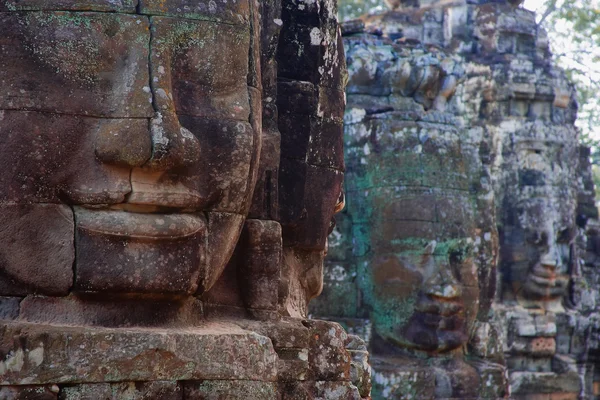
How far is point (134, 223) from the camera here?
15.0 feet

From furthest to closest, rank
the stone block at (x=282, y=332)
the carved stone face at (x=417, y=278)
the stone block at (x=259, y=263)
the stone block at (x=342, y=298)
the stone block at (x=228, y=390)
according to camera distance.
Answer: the stone block at (x=342, y=298), the carved stone face at (x=417, y=278), the stone block at (x=259, y=263), the stone block at (x=282, y=332), the stone block at (x=228, y=390)

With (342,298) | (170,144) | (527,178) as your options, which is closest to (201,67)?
(170,144)

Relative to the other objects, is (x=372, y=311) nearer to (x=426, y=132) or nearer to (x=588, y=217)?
(x=426, y=132)

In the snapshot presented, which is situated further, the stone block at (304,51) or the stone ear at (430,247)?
the stone ear at (430,247)

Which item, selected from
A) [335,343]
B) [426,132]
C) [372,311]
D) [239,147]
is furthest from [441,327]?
[239,147]

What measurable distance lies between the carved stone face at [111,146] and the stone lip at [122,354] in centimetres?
19

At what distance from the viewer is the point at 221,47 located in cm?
487

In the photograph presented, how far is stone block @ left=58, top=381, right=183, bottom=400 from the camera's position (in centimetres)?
438

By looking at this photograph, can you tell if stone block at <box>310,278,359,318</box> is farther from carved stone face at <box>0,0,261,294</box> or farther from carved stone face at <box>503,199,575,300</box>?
carved stone face at <box>0,0,261,294</box>

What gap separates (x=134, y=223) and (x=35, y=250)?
38cm

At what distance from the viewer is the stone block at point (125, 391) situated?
172 inches

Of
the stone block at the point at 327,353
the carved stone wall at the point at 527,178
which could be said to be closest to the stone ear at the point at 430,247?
the carved stone wall at the point at 527,178

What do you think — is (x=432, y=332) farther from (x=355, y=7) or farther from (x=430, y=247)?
(x=355, y=7)

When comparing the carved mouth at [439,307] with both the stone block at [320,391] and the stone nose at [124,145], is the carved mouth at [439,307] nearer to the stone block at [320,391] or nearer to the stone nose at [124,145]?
the stone block at [320,391]
